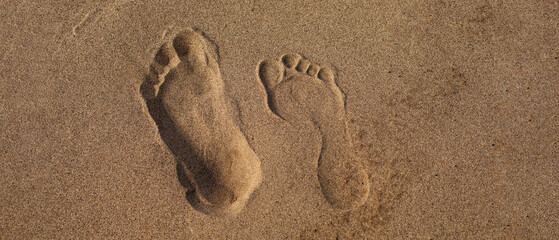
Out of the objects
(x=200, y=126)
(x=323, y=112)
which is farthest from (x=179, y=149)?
(x=323, y=112)

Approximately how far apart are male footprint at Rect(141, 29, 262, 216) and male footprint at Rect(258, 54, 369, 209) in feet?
0.93

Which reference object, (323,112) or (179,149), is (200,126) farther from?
(323,112)

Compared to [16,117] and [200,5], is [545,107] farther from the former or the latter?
[16,117]

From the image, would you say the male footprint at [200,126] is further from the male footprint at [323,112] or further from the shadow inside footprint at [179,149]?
the male footprint at [323,112]

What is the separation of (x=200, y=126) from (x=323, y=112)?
66cm

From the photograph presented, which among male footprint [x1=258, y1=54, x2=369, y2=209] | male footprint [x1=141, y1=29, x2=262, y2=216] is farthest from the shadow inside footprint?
male footprint [x1=258, y1=54, x2=369, y2=209]

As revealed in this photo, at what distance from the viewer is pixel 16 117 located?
195 cm

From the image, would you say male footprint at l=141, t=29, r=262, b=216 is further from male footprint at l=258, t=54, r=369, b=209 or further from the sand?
male footprint at l=258, t=54, r=369, b=209

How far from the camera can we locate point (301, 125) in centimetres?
190

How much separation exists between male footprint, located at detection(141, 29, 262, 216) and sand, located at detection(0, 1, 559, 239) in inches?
2.0

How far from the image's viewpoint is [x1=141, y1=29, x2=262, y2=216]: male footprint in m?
1.84

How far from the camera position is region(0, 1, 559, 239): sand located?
1.82 meters

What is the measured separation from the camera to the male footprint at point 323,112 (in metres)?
1.84

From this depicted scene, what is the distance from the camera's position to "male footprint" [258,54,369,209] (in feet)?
6.04
